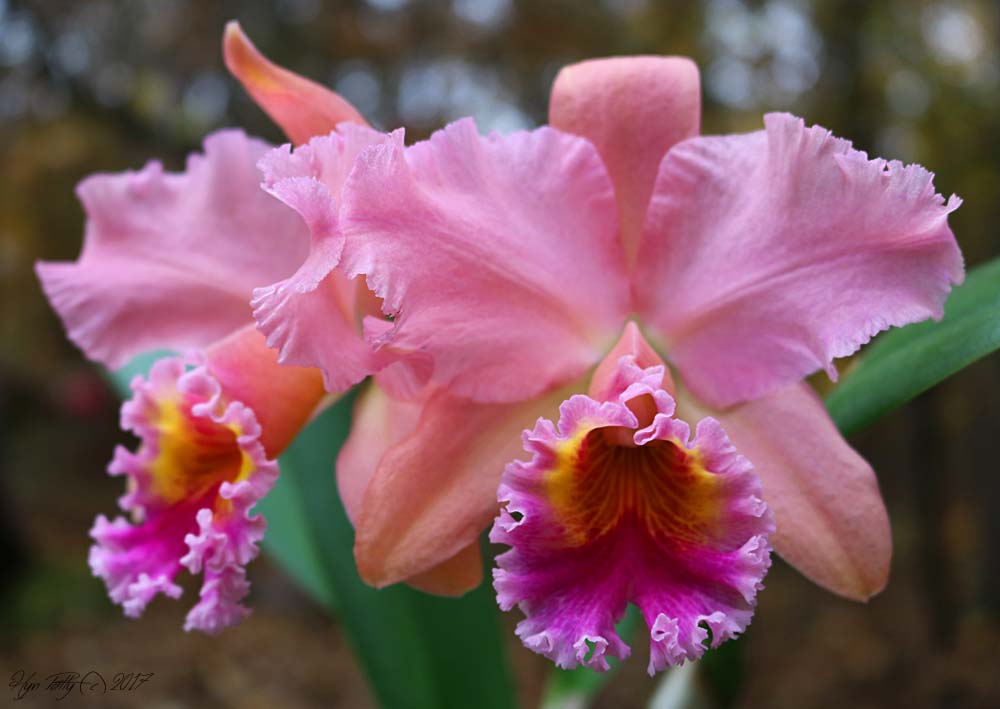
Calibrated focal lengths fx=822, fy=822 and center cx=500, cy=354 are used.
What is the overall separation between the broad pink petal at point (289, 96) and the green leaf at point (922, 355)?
50cm

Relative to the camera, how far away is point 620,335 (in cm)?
71

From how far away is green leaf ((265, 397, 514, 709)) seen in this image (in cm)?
96

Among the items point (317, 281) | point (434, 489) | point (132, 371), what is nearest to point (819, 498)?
point (434, 489)

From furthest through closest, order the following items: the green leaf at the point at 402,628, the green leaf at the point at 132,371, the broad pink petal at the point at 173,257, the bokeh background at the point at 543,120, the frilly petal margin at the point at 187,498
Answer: the bokeh background at the point at 543,120 → the green leaf at the point at 132,371 → the green leaf at the point at 402,628 → the broad pink petal at the point at 173,257 → the frilly petal margin at the point at 187,498

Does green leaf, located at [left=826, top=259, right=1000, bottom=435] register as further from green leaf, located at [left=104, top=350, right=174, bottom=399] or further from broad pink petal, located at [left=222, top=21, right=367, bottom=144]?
green leaf, located at [left=104, top=350, right=174, bottom=399]

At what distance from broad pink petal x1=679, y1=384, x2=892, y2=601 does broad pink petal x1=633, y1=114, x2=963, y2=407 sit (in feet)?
0.12

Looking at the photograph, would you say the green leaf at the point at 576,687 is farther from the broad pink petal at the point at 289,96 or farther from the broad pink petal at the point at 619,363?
the broad pink petal at the point at 289,96

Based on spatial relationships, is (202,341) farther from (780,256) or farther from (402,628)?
(780,256)

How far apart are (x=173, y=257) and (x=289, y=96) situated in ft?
0.83

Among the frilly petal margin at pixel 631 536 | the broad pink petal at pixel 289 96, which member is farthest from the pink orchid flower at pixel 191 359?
the frilly petal margin at pixel 631 536

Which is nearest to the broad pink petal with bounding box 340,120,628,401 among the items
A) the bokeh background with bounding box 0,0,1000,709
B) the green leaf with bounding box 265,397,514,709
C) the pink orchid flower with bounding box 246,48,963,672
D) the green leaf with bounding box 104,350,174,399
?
the pink orchid flower with bounding box 246,48,963,672

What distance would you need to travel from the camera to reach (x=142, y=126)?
2418 mm

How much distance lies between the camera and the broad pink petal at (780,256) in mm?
580

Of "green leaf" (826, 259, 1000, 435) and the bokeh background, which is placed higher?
"green leaf" (826, 259, 1000, 435)
